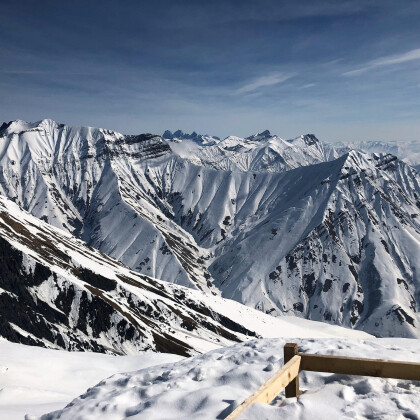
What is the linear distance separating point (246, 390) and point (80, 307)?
104867 mm

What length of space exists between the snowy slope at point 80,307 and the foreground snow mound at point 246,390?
272 ft

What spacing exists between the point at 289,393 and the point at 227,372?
12.3 ft

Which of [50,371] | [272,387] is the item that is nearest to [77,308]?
[50,371]

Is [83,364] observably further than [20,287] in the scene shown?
No

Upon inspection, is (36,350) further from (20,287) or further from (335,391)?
(20,287)

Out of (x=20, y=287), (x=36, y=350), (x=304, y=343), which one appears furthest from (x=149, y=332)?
(x=304, y=343)

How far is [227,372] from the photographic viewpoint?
1284 cm

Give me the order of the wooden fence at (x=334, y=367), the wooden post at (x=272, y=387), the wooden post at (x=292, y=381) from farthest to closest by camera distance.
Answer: the wooden post at (x=292, y=381), the wooden fence at (x=334, y=367), the wooden post at (x=272, y=387)

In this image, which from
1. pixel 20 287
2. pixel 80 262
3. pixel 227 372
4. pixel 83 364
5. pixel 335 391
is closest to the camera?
pixel 335 391

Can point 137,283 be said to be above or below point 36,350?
below

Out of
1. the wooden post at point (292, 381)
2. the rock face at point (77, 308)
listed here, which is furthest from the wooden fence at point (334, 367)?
the rock face at point (77, 308)

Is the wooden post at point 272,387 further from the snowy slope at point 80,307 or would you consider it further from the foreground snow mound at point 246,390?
the snowy slope at point 80,307

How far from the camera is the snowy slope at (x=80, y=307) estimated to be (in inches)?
3888

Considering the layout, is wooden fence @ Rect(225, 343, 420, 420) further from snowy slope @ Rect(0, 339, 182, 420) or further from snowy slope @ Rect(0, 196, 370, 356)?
snowy slope @ Rect(0, 196, 370, 356)
